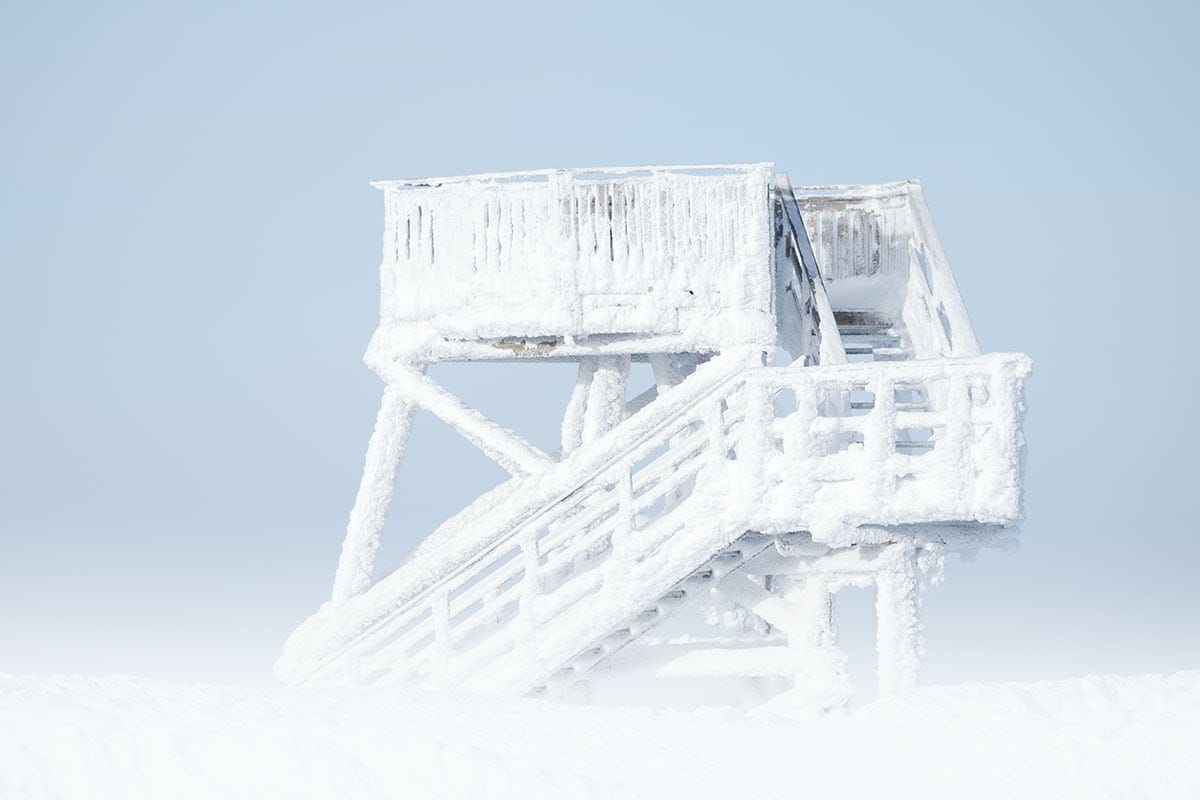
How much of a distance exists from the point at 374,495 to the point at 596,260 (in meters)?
3.17

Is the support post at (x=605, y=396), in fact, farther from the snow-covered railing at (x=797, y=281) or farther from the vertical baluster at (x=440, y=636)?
the vertical baluster at (x=440, y=636)

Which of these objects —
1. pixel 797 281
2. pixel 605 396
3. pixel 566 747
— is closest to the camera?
pixel 566 747

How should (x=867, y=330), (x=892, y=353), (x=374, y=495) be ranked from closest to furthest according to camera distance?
(x=374, y=495), (x=892, y=353), (x=867, y=330)

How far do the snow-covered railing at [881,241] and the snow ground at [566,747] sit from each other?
252 inches

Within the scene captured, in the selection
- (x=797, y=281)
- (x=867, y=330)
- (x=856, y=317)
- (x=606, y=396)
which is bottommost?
(x=606, y=396)

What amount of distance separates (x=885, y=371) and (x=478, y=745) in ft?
15.4

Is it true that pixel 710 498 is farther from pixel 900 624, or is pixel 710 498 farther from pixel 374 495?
pixel 374 495

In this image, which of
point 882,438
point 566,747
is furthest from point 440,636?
point 566,747

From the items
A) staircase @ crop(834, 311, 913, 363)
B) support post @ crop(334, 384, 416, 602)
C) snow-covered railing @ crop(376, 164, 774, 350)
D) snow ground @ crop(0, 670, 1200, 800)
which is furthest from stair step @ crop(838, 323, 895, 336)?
snow ground @ crop(0, 670, 1200, 800)

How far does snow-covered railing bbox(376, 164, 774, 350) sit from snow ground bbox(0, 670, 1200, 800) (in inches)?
198

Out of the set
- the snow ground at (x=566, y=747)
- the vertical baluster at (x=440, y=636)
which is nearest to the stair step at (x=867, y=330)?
the vertical baluster at (x=440, y=636)

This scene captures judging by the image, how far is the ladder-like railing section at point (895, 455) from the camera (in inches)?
424

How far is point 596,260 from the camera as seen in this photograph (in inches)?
521

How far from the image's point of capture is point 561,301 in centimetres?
1310
